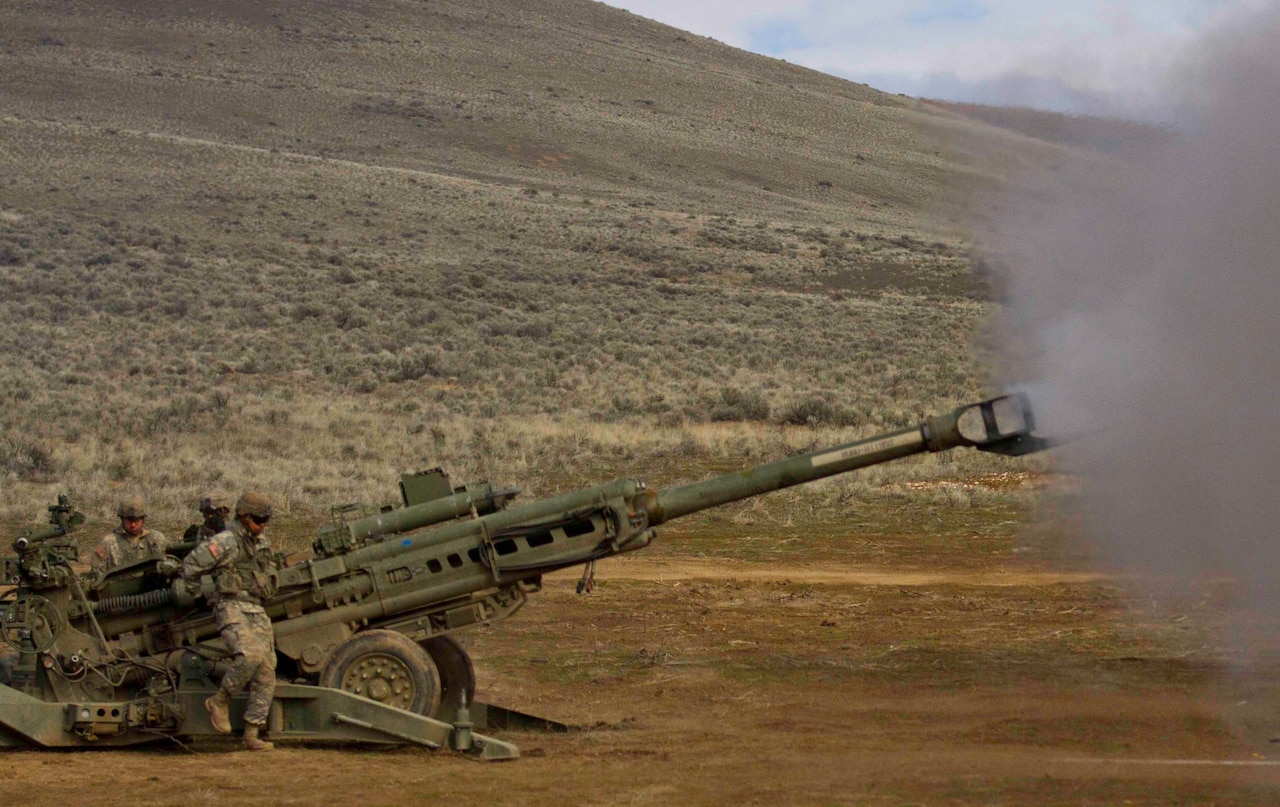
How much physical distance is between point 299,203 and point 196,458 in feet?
132

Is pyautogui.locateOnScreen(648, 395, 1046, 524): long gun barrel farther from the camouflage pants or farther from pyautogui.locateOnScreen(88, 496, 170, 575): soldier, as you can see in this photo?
pyautogui.locateOnScreen(88, 496, 170, 575): soldier

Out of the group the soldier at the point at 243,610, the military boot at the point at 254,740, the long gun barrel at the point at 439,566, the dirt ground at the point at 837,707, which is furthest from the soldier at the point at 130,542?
the military boot at the point at 254,740

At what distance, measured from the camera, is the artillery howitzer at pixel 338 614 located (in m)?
9.95

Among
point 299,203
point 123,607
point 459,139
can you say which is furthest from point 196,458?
point 459,139

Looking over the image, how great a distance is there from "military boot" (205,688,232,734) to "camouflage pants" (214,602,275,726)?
0.09m

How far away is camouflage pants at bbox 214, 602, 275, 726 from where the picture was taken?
9.74 metres

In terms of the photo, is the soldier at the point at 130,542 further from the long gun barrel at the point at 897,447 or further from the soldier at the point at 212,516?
the long gun barrel at the point at 897,447

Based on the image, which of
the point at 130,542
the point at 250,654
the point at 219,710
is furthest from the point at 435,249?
the point at 250,654

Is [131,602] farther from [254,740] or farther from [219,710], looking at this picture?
[254,740]

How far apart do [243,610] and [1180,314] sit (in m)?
6.90

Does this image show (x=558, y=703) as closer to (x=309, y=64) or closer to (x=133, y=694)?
(x=133, y=694)

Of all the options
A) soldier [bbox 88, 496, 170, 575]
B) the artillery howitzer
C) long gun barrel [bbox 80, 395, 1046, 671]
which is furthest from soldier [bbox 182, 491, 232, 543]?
long gun barrel [bbox 80, 395, 1046, 671]

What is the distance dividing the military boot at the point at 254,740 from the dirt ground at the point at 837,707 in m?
0.13

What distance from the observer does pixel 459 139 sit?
8531 cm
